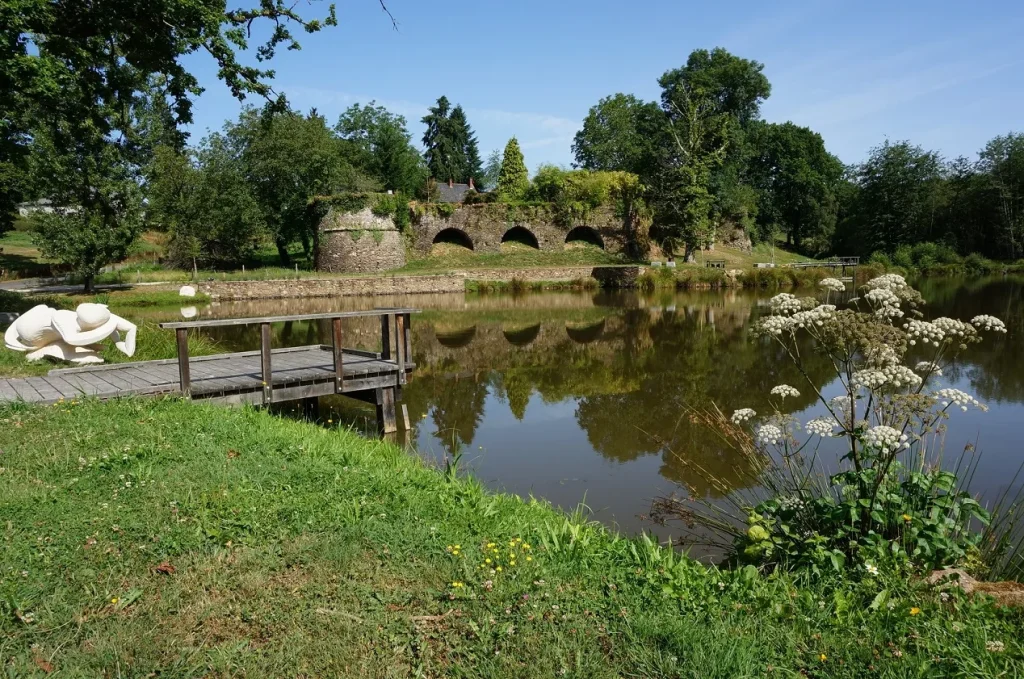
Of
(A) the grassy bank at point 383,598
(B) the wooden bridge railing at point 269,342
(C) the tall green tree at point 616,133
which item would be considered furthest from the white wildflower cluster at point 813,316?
(C) the tall green tree at point 616,133

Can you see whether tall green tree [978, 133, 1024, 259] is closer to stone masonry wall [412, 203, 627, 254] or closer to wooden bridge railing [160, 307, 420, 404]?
stone masonry wall [412, 203, 627, 254]

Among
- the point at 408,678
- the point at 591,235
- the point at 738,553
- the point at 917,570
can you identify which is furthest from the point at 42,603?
the point at 591,235

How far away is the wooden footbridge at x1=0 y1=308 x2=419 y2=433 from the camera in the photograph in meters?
7.05

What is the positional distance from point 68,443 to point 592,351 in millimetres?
11223

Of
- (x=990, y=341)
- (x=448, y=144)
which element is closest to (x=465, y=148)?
(x=448, y=144)

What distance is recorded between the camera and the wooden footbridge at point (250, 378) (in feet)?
23.1

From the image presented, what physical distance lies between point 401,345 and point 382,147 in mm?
34626

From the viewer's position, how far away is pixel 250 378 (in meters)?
7.83

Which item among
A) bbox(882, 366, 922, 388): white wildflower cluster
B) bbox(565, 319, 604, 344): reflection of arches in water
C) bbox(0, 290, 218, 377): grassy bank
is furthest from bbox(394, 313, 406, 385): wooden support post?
bbox(565, 319, 604, 344): reflection of arches in water

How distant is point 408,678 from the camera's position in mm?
2654

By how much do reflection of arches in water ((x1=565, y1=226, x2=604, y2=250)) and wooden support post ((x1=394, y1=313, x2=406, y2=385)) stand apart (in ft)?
107

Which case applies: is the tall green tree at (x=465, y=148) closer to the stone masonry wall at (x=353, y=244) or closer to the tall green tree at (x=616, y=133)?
the tall green tree at (x=616, y=133)

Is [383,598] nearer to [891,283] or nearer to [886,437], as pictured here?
[886,437]

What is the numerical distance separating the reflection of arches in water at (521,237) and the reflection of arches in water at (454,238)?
221 cm
